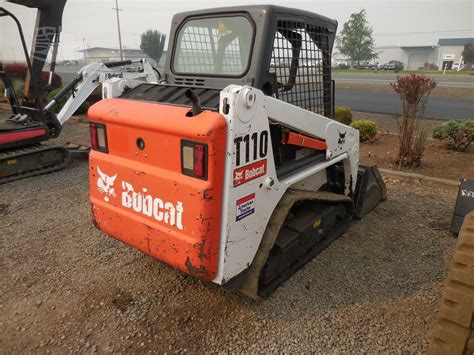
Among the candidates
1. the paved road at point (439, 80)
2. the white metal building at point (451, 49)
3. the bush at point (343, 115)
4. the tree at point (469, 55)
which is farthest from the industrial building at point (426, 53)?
the bush at point (343, 115)

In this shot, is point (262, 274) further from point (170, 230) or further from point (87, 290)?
point (87, 290)

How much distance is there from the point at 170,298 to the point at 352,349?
1416mm

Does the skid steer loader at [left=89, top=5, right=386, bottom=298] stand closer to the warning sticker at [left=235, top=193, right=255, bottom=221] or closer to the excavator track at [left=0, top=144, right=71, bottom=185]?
the warning sticker at [left=235, top=193, right=255, bottom=221]

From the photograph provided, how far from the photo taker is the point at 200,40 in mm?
3049

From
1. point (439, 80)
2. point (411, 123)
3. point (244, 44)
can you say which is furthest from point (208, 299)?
point (439, 80)

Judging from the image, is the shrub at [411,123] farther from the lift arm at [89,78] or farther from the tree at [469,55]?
the tree at [469,55]

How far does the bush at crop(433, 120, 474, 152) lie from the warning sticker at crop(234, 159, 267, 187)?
5.72 m

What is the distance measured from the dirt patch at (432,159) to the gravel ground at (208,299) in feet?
5.98

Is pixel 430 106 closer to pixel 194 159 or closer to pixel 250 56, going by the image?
pixel 250 56

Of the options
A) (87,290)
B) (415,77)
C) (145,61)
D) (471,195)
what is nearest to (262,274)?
(87,290)

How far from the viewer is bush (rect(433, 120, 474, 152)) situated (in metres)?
6.54

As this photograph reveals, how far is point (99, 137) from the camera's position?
2836mm

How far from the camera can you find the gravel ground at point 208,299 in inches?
98.5

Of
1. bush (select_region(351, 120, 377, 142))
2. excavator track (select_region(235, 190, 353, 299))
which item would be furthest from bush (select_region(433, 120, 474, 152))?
excavator track (select_region(235, 190, 353, 299))
